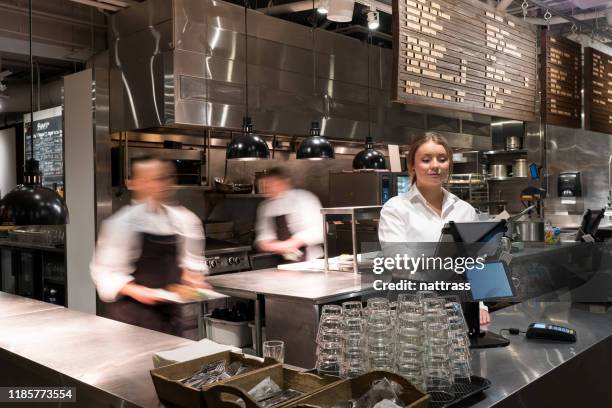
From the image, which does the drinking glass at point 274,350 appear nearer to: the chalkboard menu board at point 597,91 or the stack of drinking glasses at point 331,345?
the stack of drinking glasses at point 331,345

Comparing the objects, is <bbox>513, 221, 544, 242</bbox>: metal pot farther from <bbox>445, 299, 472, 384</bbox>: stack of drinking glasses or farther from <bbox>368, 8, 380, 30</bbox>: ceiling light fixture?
<bbox>445, 299, 472, 384</bbox>: stack of drinking glasses

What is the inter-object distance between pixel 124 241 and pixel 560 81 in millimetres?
4614

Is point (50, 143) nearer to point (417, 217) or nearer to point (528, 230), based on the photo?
point (528, 230)

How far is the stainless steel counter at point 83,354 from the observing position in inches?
69.2

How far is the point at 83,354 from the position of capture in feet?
6.99

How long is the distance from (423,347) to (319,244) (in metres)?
4.07

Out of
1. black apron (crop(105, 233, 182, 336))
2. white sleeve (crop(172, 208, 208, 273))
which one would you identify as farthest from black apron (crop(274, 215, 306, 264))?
black apron (crop(105, 233, 182, 336))

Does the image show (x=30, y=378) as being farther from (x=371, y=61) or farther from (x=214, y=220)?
(x=371, y=61)

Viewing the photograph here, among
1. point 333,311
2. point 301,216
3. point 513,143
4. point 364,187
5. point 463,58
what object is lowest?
point 333,311

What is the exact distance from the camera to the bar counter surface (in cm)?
172

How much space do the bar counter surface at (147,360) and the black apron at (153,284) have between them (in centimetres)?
49

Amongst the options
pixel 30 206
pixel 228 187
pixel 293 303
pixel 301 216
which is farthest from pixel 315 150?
pixel 30 206

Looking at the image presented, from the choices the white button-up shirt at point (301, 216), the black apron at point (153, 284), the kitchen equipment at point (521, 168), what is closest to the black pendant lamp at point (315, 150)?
the white button-up shirt at point (301, 216)

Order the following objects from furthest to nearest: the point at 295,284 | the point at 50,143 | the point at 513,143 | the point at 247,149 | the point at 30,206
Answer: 1. the point at 513,143
2. the point at 50,143
3. the point at 247,149
4. the point at 295,284
5. the point at 30,206
